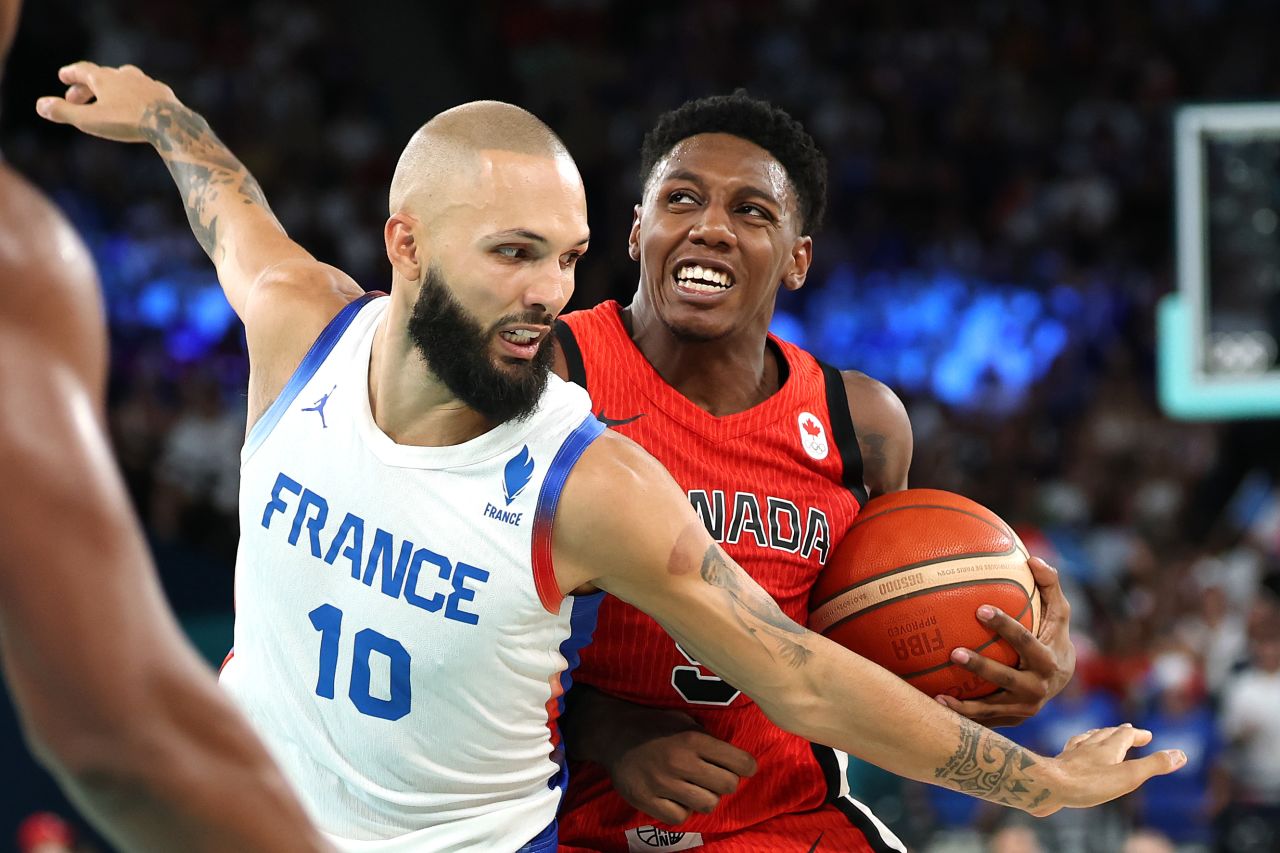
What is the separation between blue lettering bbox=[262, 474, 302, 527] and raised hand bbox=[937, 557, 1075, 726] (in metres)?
1.46

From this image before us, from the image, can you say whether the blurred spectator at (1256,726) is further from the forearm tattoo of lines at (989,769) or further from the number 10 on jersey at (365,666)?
the number 10 on jersey at (365,666)

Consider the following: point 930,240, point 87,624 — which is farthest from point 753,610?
point 930,240

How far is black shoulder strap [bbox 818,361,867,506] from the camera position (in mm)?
3760

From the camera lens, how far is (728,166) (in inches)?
146

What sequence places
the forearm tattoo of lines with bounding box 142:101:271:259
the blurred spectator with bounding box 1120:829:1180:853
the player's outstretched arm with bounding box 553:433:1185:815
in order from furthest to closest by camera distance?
the blurred spectator with bounding box 1120:829:1180:853 < the forearm tattoo of lines with bounding box 142:101:271:259 < the player's outstretched arm with bounding box 553:433:1185:815

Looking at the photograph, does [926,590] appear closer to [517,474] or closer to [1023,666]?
[1023,666]

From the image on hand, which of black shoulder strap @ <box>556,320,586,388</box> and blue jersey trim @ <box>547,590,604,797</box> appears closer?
blue jersey trim @ <box>547,590,604,797</box>

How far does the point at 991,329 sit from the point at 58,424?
453 inches

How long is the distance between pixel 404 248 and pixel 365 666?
824 mm

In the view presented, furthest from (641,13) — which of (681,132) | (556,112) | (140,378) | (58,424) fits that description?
(58,424)

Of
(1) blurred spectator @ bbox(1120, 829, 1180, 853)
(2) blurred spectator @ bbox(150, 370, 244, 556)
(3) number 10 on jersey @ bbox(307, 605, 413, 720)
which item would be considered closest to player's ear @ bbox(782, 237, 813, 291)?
(3) number 10 on jersey @ bbox(307, 605, 413, 720)

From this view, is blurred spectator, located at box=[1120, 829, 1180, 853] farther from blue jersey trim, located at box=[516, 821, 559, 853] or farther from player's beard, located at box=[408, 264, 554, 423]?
player's beard, located at box=[408, 264, 554, 423]

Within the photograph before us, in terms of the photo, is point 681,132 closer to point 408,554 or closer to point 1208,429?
point 408,554

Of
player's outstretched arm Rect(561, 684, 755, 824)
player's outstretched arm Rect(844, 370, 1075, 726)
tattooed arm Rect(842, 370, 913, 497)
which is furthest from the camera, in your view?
tattooed arm Rect(842, 370, 913, 497)
